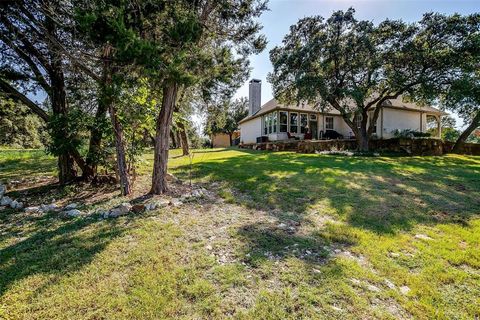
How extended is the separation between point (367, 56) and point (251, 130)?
521 inches

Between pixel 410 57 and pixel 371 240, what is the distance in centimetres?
1332

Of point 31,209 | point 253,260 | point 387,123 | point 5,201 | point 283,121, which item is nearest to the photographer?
point 253,260

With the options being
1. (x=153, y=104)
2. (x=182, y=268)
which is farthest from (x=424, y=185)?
(x=153, y=104)

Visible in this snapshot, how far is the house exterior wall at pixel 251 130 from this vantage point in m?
23.0

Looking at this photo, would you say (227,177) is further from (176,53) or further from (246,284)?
(246,284)

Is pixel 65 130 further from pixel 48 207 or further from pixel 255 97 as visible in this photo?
pixel 255 97

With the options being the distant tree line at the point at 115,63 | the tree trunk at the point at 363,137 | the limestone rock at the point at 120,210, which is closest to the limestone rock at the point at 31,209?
the distant tree line at the point at 115,63

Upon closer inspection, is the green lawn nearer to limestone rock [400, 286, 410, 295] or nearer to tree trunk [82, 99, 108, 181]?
limestone rock [400, 286, 410, 295]

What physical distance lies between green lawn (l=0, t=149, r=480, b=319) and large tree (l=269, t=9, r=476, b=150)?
9.82 m

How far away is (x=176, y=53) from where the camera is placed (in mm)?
4266

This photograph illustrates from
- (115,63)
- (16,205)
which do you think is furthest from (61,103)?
(115,63)

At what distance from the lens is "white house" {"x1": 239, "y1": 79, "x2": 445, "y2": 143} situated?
18594 millimetres

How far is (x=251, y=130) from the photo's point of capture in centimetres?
2494

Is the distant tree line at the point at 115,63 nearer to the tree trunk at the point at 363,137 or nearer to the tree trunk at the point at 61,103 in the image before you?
the tree trunk at the point at 61,103
